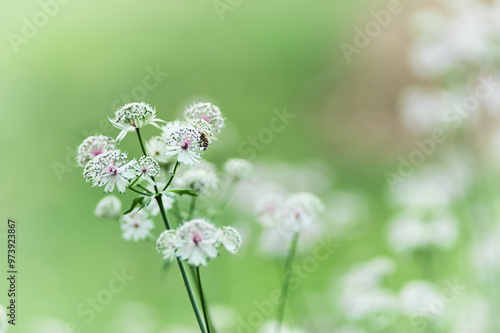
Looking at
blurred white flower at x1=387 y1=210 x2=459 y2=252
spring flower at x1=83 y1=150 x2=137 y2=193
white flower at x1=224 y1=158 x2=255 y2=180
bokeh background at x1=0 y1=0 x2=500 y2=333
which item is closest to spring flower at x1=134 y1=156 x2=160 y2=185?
spring flower at x1=83 y1=150 x2=137 y2=193

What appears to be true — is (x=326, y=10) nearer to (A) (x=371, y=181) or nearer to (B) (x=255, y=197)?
(A) (x=371, y=181)

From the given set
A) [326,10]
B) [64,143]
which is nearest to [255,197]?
[64,143]

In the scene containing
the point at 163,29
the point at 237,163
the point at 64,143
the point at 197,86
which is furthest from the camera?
the point at 163,29

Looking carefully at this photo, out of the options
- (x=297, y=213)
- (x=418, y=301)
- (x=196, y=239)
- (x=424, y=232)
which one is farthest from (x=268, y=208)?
(x=424, y=232)

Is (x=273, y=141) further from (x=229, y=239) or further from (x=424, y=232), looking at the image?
(x=229, y=239)

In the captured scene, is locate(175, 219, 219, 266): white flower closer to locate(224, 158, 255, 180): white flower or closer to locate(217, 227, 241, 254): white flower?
locate(217, 227, 241, 254): white flower

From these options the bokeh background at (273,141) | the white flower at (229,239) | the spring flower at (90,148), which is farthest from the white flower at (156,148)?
the bokeh background at (273,141)

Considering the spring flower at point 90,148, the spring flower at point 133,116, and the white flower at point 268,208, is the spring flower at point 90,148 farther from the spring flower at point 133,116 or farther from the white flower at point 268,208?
the white flower at point 268,208
